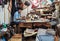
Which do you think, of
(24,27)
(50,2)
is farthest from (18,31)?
(50,2)

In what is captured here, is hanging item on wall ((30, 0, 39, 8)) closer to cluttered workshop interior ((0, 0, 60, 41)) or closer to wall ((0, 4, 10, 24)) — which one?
cluttered workshop interior ((0, 0, 60, 41))

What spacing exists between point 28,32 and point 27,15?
0.69 meters

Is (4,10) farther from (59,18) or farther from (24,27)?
(59,18)

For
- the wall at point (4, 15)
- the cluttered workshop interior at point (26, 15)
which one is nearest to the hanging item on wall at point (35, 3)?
the cluttered workshop interior at point (26, 15)

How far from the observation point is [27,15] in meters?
5.70

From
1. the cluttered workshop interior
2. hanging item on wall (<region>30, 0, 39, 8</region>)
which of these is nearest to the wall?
the cluttered workshop interior

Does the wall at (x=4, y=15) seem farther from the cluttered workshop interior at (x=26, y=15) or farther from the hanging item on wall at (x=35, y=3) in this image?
the hanging item on wall at (x=35, y=3)

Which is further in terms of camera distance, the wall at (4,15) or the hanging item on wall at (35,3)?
the hanging item on wall at (35,3)

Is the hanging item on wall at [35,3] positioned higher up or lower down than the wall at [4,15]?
higher up

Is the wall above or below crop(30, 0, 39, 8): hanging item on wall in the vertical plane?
below

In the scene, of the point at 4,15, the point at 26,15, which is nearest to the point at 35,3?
the point at 26,15

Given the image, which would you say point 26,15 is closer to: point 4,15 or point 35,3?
point 35,3

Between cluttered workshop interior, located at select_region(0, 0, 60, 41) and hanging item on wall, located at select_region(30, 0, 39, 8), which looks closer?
cluttered workshop interior, located at select_region(0, 0, 60, 41)

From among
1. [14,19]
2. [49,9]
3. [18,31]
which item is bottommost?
[18,31]
